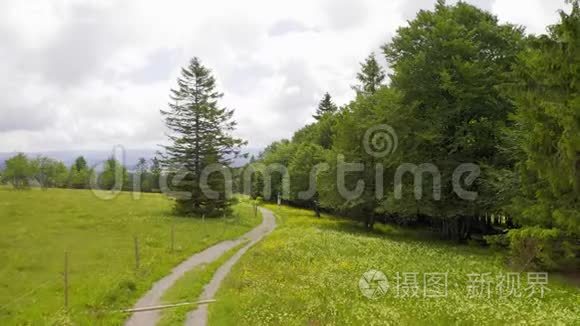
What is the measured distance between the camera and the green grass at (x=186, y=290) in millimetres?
16797

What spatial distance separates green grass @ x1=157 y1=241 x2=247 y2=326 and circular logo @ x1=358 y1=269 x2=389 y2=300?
7193mm

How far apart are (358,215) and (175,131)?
2531 centimetres

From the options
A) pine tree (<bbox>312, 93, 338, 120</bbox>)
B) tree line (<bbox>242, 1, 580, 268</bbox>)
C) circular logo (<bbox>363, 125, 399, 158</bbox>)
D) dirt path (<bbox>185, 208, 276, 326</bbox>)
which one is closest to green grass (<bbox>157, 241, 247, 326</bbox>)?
dirt path (<bbox>185, 208, 276, 326</bbox>)

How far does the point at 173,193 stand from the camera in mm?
54688

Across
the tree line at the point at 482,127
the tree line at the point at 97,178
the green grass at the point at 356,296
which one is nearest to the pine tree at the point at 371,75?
the tree line at the point at 482,127

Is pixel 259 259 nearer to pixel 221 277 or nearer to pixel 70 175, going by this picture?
pixel 221 277

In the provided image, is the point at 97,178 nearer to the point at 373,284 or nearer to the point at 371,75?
the point at 371,75

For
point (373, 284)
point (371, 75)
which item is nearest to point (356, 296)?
point (373, 284)

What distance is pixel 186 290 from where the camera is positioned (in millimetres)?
21000

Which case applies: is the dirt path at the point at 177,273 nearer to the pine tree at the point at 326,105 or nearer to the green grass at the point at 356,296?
the green grass at the point at 356,296

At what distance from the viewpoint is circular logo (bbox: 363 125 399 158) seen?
133 ft

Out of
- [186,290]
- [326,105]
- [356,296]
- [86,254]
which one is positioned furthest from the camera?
[326,105]

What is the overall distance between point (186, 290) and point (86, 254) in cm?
1192

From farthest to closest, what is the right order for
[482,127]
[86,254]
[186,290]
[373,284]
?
[482,127]
[86,254]
[186,290]
[373,284]
